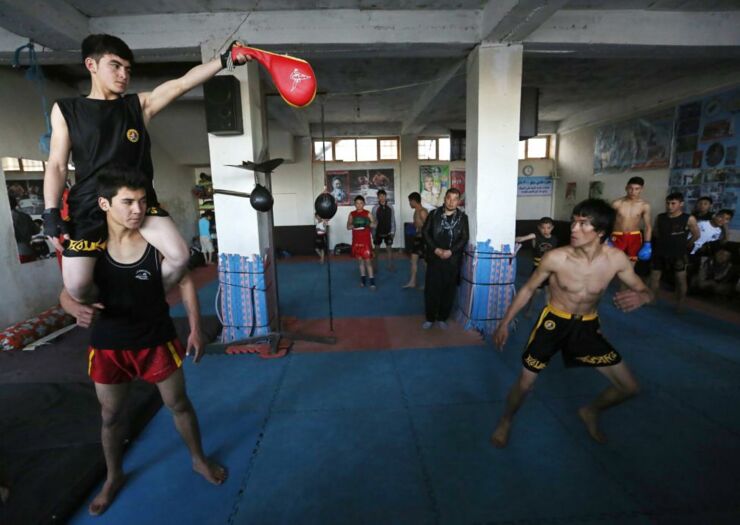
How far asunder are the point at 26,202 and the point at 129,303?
165 inches

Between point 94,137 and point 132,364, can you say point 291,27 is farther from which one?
point 132,364

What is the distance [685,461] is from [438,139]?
915 centimetres

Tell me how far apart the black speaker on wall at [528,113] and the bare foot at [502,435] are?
11.0 feet

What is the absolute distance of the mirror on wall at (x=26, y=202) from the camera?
14.3ft

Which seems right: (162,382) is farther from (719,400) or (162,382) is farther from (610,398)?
(719,400)

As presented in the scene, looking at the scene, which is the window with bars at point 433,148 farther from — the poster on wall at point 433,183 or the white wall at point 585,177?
the white wall at point 585,177

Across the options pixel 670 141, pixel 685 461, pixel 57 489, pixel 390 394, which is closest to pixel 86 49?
pixel 57 489

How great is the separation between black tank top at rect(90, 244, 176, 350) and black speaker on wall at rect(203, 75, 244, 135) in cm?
229

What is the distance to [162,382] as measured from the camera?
1875mm

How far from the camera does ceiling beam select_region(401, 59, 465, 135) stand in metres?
4.73

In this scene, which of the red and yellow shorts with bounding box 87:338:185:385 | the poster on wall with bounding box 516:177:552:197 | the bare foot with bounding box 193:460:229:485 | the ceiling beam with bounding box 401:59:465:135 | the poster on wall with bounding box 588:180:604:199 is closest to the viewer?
the red and yellow shorts with bounding box 87:338:185:385

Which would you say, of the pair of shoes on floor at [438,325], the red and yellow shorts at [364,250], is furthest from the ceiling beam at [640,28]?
the red and yellow shorts at [364,250]

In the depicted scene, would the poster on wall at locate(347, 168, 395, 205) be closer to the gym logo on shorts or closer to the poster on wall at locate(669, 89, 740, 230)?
the poster on wall at locate(669, 89, 740, 230)

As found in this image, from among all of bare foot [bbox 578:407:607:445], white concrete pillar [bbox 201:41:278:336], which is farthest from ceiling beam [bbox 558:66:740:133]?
white concrete pillar [bbox 201:41:278:336]
